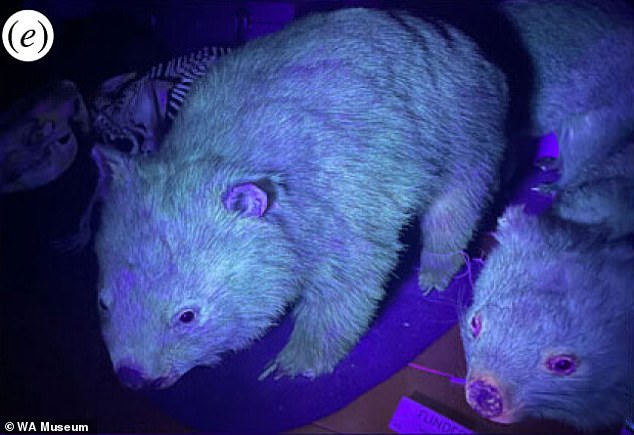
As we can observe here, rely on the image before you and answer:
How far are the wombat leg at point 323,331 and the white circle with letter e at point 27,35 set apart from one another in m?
0.70

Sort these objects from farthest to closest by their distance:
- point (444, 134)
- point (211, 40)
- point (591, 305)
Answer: point (211, 40) → point (444, 134) → point (591, 305)

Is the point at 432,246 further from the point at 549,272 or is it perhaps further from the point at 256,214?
the point at 256,214

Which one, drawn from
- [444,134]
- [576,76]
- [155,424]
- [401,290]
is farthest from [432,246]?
[155,424]

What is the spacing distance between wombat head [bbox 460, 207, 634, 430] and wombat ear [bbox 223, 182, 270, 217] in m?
0.42

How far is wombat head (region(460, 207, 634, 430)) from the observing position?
2.71 ft

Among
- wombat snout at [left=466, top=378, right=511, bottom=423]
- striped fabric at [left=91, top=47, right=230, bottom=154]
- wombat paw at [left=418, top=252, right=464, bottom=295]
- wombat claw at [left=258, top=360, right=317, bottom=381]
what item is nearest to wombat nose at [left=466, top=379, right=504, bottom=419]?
wombat snout at [left=466, top=378, right=511, bottom=423]

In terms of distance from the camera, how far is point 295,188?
2.85 ft

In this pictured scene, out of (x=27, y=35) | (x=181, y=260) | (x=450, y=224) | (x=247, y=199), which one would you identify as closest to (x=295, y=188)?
(x=247, y=199)

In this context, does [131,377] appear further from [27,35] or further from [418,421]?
[27,35]

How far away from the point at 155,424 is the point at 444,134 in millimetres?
786

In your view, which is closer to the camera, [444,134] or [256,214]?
[256,214]

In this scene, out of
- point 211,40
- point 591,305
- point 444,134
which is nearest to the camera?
point 591,305

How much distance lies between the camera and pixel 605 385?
84cm

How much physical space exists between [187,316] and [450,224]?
53cm
